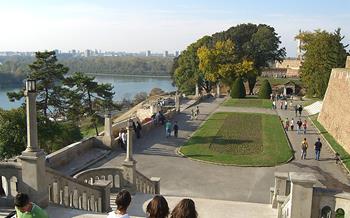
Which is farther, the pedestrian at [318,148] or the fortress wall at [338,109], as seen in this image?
the fortress wall at [338,109]

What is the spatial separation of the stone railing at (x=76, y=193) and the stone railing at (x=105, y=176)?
52.4 inches

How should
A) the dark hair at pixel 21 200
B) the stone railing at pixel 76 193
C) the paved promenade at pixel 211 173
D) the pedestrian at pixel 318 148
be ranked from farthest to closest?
the pedestrian at pixel 318 148 < the paved promenade at pixel 211 173 < the stone railing at pixel 76 193 < the dark hair at pixel 21 200

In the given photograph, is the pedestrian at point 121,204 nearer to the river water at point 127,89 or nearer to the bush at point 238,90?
the bush at point 238,90

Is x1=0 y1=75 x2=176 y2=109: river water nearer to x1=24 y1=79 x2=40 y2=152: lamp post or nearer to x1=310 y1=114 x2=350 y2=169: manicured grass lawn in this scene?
x1=310 y1=114 x2=350 y2=169: manicured grass lawn

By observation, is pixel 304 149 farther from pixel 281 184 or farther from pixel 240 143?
pixel 281 184

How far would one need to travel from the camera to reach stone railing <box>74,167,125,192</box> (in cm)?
1124

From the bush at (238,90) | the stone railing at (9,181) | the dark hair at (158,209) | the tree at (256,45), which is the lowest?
the bush at (238,90)


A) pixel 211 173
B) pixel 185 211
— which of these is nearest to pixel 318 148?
pixel 211 173

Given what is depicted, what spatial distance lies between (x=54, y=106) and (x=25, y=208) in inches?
1054

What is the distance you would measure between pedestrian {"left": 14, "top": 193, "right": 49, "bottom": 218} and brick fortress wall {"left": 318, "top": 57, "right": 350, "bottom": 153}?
1960 centimetres

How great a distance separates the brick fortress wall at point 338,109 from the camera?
79.2 feet

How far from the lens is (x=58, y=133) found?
84.3 ft

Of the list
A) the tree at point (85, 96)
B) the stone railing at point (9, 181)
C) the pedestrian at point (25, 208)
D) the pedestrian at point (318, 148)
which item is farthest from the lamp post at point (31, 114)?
the tree at point (85, 96)

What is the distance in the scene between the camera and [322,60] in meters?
46.8
